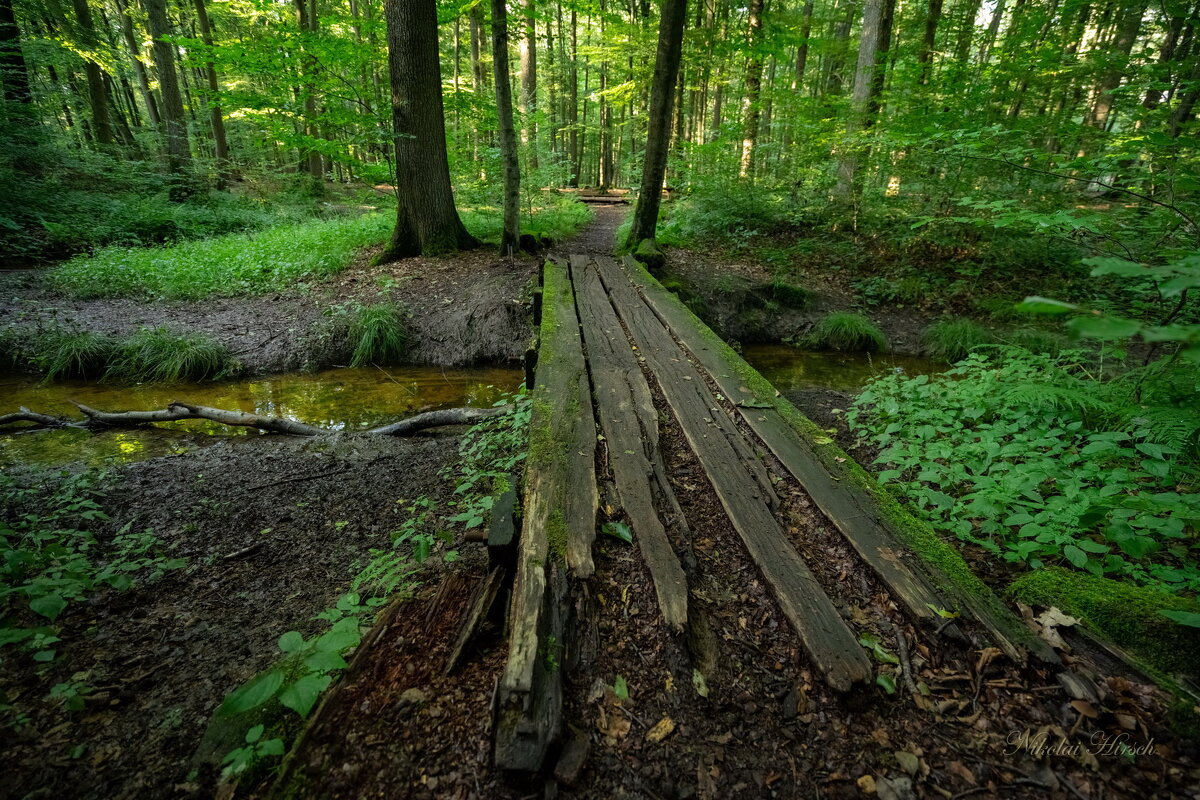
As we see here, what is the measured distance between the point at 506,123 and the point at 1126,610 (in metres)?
9.55

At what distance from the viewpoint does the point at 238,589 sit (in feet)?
9.54

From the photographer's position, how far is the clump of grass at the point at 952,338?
298 inches

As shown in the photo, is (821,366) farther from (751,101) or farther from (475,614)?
(751,101)

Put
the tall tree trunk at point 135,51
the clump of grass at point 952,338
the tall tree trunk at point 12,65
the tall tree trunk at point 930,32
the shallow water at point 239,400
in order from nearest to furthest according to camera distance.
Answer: the shallow water at point 239,400 < the clump of grass at point 952,338 < the tall tree trunk at point 930,32 < the tall tree trunk at point 12,65 < the tall tree trunk at point 135,51

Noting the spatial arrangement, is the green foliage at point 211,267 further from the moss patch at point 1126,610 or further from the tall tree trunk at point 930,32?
the tall tree trunk at point 930,32

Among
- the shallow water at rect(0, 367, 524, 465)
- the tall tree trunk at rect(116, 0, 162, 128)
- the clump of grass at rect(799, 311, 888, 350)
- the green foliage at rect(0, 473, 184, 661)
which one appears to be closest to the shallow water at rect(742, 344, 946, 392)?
the clump of grass at rect(799, 311, 888, 350)

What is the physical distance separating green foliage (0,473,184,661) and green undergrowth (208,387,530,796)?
101cm

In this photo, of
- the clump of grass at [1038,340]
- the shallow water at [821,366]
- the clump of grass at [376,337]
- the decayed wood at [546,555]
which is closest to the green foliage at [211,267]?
the clump of grass at [376,337]

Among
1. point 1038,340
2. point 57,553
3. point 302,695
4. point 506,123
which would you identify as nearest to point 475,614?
point 302,695

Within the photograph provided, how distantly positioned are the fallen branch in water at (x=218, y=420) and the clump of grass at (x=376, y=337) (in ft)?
6.59

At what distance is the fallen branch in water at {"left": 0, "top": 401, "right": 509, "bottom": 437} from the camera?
16.5 feet

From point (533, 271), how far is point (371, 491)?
5776 millimetres

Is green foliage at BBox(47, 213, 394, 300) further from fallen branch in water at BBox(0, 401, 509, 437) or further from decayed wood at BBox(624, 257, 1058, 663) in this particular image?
decayed wood at BBox(624, 257, 1058, 663)

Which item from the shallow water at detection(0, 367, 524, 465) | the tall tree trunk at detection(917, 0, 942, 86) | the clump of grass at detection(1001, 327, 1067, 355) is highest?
the tall tree trunk at detection(917, 0, 942, 86)
